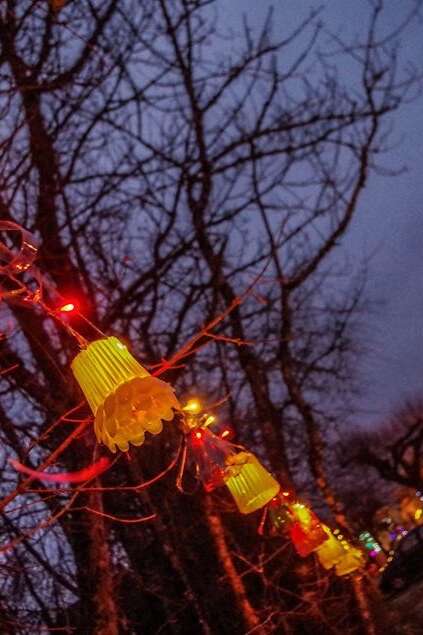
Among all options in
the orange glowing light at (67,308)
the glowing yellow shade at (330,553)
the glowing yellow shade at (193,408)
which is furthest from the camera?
the glowing yellow shade at (330,553)

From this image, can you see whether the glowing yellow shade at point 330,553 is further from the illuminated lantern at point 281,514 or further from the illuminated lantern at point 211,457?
the illuminated lantern at point 211,457

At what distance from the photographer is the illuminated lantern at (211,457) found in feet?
15.8

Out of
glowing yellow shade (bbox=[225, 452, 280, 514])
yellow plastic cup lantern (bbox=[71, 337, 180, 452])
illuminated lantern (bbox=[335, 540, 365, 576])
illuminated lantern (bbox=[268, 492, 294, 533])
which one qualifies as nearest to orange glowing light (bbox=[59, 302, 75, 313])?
yellow plastic cup lantern (bbox=[71, 337, 180, 452])

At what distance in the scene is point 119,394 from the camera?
2.73 meters

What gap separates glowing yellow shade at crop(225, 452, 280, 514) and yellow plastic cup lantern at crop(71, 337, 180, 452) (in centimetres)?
205

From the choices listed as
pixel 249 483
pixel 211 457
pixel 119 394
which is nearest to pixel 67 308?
pixel 119 394

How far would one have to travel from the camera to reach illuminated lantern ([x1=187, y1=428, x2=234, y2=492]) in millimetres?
4801

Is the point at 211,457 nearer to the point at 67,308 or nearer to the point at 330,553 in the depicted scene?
the point at 67,308

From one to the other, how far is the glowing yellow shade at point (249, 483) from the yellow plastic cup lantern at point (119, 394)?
2.05m

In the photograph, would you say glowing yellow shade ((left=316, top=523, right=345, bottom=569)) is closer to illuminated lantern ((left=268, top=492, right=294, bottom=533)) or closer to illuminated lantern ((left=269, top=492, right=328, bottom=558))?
illuminated lantern ((left=269, top=492, right=328, bottom=558))

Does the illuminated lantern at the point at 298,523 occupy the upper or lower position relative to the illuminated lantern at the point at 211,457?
lower

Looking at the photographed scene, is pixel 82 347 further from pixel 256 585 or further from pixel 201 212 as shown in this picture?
pixel 256 585

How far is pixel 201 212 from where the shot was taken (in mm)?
10000

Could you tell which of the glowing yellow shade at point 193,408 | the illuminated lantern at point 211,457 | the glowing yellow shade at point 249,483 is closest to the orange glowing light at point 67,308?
the glowing yellow shade at point 193,408
